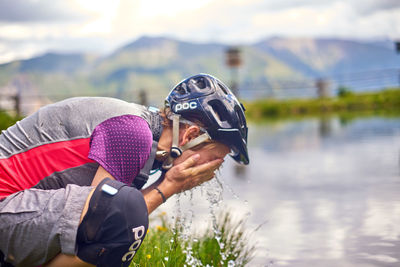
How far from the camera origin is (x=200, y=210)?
20.7ft

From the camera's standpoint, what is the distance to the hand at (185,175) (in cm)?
312

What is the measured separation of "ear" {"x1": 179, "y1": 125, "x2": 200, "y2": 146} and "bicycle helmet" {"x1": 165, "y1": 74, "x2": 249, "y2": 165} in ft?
0.18

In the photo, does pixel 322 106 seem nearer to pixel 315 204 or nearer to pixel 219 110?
pixel 315 204

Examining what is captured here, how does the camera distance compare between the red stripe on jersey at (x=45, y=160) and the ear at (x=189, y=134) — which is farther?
the ear at (x=189, y=134)

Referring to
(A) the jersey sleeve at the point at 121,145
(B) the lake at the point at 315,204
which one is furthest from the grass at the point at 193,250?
(A) the jersey sleeve at the point at 121,145

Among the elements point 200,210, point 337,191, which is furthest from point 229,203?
point 337,191

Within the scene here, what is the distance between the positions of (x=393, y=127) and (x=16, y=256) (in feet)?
46.4

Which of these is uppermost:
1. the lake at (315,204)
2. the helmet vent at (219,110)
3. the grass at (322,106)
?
the helmet vent at (219,110)

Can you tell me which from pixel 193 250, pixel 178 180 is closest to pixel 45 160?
pixel 178 180

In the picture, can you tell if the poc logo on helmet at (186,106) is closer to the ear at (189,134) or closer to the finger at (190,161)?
the ear at (189,134)

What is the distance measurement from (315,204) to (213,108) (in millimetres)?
3588

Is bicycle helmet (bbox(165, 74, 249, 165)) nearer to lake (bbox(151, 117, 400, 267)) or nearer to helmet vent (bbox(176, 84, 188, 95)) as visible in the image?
helmet vent (bbox(176, 84, 188, 95))

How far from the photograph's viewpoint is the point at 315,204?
21.7 feet

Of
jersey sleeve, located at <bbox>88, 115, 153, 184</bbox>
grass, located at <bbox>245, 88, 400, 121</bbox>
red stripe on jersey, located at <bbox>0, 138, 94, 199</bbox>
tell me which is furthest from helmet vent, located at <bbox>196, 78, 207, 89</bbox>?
grass, located at <bbox>245, 88, 400, 121</bbox>
